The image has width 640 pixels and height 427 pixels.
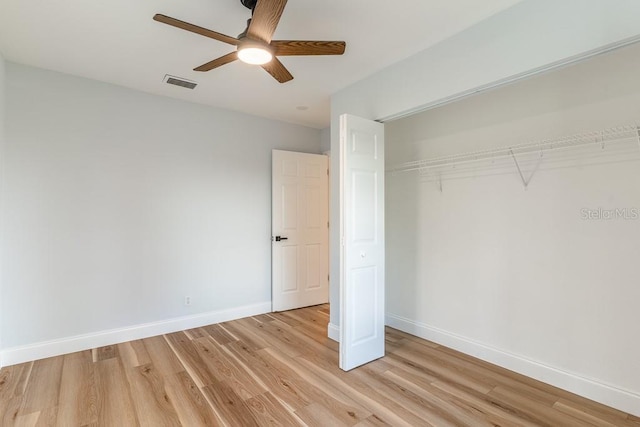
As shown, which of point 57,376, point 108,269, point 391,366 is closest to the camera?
point 57,376

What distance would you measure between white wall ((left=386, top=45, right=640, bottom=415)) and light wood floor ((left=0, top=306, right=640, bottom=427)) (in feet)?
0.85

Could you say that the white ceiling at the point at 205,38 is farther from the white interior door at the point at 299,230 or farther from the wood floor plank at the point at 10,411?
the wood floor plank at the point at 10,411

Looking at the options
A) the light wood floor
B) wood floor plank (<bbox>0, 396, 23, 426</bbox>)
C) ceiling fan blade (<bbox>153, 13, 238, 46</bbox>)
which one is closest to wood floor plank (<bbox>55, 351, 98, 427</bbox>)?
the light wood floor

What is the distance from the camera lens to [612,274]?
2262 millimetres

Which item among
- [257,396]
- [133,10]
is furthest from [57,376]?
[133,10]

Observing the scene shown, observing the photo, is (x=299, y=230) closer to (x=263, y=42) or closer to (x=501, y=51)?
(x=263, y=42)

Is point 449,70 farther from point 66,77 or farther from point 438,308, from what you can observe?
point 66,77

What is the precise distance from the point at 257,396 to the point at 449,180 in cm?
261

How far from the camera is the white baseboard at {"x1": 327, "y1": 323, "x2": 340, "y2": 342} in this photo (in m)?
3.47

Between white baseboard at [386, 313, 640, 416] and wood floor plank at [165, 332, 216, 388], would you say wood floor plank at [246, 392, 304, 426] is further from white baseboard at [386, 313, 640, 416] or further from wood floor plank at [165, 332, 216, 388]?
white baseboard at [386, 313, 640, 416]

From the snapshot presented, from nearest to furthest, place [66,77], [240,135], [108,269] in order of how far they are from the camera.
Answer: [66,77]
[108,269]
[240,135]

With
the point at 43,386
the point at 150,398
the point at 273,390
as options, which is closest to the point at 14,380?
the point at 43,386

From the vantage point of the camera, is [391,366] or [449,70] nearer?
[449,70]

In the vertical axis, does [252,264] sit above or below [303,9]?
below
